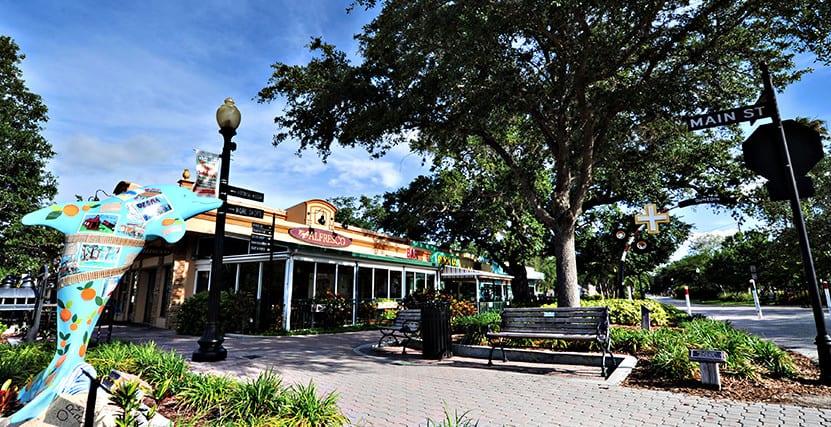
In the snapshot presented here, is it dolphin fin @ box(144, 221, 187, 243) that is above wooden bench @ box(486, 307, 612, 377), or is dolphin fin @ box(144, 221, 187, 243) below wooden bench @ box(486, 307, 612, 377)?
above

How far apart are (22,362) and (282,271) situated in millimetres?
10081

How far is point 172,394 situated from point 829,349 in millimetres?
7725

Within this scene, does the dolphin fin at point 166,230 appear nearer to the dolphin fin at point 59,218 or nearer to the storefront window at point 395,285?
the dolphin fin at point 59,218

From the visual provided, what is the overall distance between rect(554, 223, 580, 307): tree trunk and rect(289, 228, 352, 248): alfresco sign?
12.0 m

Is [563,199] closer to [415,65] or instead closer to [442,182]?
[415,65]

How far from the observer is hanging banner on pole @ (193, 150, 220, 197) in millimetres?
7172

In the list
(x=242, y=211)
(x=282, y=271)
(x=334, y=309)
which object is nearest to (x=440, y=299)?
(x=334, y=309)

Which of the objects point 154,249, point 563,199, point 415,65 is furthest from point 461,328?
point 154,249

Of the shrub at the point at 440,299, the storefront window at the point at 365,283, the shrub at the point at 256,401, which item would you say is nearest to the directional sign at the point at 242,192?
the shrub at the point at 256,401

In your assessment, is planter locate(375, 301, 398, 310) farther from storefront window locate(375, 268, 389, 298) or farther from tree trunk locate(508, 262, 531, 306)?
tree trunk locate(508, 262, 531, 306)

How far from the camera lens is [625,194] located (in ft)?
60.5

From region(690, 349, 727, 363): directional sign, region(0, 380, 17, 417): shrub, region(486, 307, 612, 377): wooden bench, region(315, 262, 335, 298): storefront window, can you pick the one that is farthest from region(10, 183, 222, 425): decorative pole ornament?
region(315, 262, 335, 298): storefront window

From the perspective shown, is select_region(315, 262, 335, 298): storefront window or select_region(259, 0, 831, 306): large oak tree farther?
select_region(315, 262, 335, 298): storefront window

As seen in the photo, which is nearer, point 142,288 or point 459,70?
point 459,70
